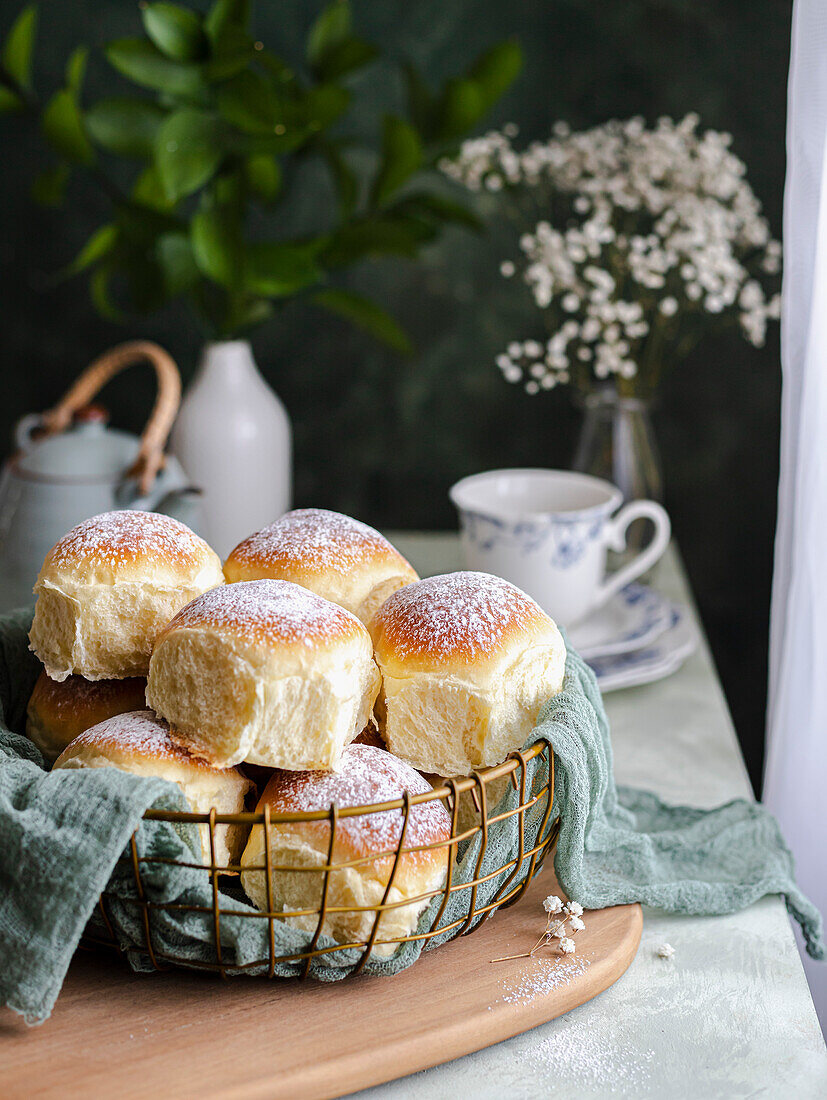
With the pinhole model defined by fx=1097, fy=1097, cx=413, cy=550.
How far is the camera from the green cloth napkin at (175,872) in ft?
1.89

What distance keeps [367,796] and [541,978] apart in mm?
154

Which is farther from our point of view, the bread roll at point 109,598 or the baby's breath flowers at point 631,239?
the baby's breath flowers at point 631,239

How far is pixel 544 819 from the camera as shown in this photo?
2.25 ft

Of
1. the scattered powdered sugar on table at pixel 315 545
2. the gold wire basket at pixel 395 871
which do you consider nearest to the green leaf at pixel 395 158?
the scattered powdered sugar on table at pixel 315 545

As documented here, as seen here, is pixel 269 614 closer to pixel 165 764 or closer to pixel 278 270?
pixel 165 764

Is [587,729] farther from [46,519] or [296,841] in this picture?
[46,519]

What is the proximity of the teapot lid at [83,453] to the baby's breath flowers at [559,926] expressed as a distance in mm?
705

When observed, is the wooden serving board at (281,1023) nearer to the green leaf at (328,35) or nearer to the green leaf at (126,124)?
the green leaf at (126,124)

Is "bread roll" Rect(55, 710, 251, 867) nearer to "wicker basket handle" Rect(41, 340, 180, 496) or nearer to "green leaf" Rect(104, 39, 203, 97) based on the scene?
"wicker basket handle" Rect(41, 340, 180, 496)

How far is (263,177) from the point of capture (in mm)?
1417

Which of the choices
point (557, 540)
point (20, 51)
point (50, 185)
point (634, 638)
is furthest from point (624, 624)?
point (20, 51)

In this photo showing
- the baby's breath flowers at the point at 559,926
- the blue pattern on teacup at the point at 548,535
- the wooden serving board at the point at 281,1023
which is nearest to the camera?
the wooden serving board at the point at 281,1023

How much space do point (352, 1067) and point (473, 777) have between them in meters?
0.16

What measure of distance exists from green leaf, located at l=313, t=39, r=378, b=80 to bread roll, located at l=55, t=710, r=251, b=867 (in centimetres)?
104
